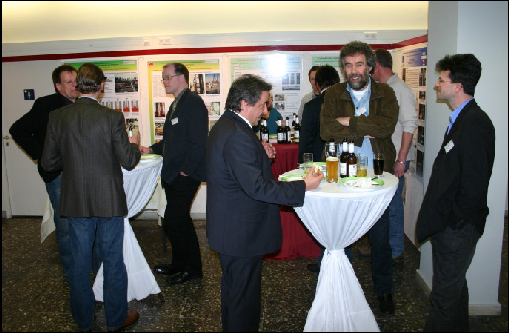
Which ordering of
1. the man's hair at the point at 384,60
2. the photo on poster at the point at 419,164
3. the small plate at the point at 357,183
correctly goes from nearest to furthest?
the small plate at the point at 357,183 < the man's hair at the point at 384,60 < the photo on poster at the point at 419,164

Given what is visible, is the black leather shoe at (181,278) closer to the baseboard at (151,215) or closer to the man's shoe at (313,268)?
the man's shoe at (313,268)

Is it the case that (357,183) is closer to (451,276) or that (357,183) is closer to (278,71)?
(451,276)

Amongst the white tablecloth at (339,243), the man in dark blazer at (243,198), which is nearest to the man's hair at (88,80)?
the man in dark blazer at (243,198)

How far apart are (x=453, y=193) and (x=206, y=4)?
398 cm

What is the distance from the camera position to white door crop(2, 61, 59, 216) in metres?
5.05

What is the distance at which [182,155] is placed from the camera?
122 inches

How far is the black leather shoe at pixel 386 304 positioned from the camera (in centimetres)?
273

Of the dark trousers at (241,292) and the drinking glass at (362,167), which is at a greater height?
the drinking glass at (362,167)

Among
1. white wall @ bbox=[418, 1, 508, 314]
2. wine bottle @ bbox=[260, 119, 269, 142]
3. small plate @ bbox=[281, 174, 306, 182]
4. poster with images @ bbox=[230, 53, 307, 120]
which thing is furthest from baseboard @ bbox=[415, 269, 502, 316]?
poster with images @ bbox=[230, 53, 307, 120]

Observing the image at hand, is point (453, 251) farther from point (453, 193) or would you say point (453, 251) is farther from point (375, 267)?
point (375, 267)

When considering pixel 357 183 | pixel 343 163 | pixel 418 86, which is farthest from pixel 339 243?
pixel 418 86

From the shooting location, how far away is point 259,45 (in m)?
4.74

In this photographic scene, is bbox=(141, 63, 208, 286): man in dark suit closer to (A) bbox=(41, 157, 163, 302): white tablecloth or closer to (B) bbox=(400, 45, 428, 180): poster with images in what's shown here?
(A) bbox=(41, 157, 163, 302): white tablecloth

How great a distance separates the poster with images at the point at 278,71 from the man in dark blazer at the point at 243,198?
9.23ft
